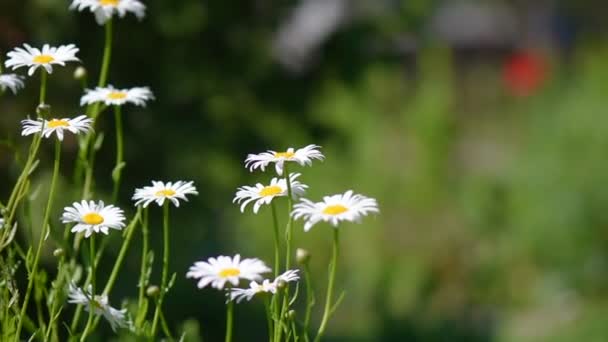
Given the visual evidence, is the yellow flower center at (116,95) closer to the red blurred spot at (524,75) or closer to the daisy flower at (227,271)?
the daisy flower at (227,271)

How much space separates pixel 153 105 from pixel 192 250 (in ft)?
5.39

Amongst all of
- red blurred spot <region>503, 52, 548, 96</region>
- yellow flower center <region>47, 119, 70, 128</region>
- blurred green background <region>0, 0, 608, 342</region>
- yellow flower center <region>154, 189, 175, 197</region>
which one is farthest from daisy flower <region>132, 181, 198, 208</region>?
red blurred spot <region>503, 52, 548, 96</region>

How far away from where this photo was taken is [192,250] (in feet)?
15.6

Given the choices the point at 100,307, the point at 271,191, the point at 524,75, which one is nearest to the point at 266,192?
the point at 271,191

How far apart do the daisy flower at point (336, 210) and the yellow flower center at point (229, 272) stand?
0.08 meters

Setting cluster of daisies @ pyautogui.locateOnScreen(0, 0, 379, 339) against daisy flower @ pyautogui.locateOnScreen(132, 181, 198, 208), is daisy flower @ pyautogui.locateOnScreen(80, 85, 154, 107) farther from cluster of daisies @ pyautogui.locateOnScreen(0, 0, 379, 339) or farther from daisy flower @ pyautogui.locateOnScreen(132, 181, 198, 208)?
daisy flower @ pyautogui.locateOnScreen(132, 181, 198, 208)

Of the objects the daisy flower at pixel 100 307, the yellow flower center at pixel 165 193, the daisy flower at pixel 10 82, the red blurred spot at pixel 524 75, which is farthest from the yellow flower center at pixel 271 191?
the red blurred spot at pixel 524 75

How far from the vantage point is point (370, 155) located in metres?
5.67

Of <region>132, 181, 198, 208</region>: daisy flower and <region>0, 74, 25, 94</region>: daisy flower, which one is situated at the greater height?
<region>0, 74, 25, 94</region>: daisy flower

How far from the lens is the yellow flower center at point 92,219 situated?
111 cm

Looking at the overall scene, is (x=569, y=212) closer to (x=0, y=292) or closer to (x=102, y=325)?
(x=102, y=325)

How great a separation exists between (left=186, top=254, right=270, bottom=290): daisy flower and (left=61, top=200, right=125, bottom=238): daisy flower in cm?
13

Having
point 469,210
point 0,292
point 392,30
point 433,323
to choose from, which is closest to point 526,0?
point 469,210

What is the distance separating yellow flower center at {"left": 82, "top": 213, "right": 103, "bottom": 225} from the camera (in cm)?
111
